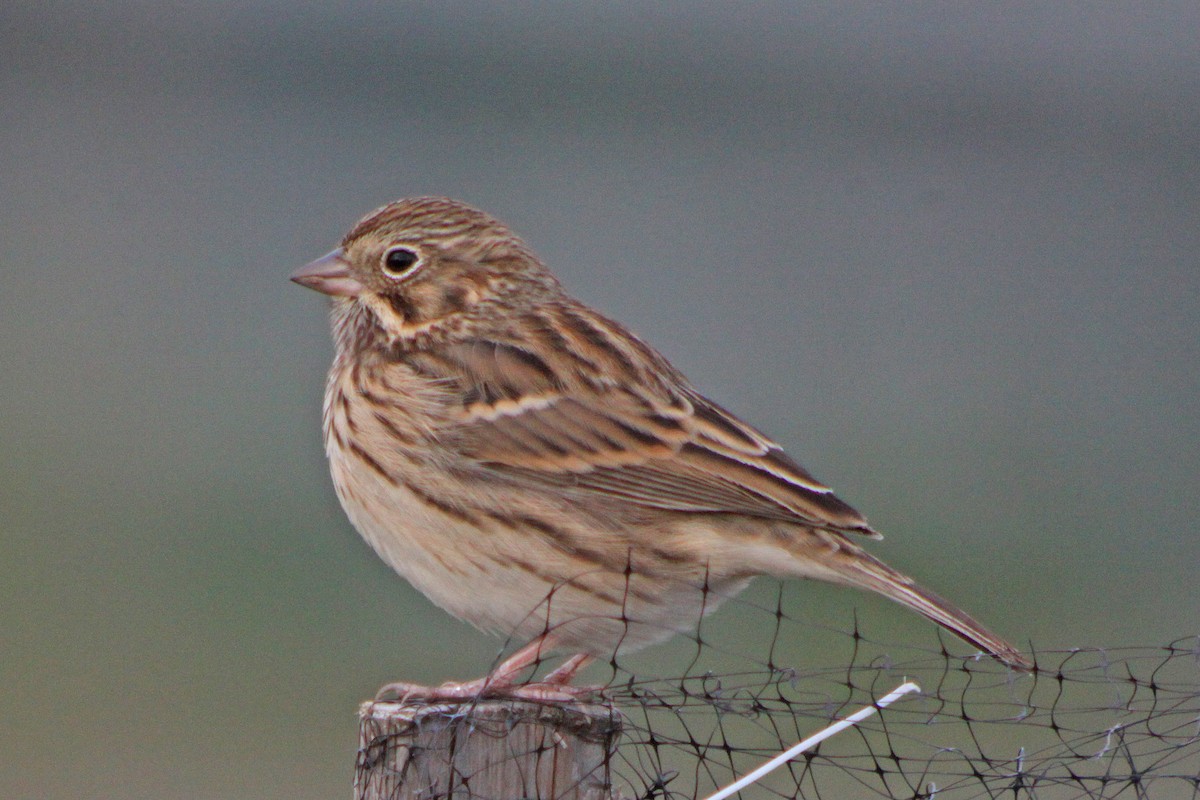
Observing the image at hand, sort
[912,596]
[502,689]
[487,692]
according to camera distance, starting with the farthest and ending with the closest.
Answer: [912,596]
[502,689]
[487,692]

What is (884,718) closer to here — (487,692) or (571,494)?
(487,692)

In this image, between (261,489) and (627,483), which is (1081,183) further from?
(627,483)

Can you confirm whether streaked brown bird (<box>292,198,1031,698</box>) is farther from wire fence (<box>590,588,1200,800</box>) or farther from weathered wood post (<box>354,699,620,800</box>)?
weathered wood post (<box>354,699,620,800</box>)

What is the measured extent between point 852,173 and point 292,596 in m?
8.60

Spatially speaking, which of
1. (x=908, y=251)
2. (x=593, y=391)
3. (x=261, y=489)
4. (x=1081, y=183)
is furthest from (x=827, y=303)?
(x=593, y=391)

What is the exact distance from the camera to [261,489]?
13.1 meters

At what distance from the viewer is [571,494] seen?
18.1 ft

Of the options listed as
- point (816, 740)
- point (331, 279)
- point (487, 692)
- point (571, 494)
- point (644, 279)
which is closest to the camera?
point (816, 740)

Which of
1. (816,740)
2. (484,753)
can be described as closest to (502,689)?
(484,753)

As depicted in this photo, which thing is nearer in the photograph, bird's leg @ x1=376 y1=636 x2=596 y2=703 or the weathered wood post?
the weathered wood post

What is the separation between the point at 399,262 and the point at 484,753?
2592 millimetres

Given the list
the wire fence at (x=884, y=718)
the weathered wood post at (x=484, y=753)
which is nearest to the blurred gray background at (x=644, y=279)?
the wire fence at (x=884, y=718)

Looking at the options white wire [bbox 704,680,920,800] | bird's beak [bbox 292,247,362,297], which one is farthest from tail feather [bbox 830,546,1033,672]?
bird's beak [bbox 292,247,362,297]

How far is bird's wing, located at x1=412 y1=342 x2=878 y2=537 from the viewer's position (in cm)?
546
